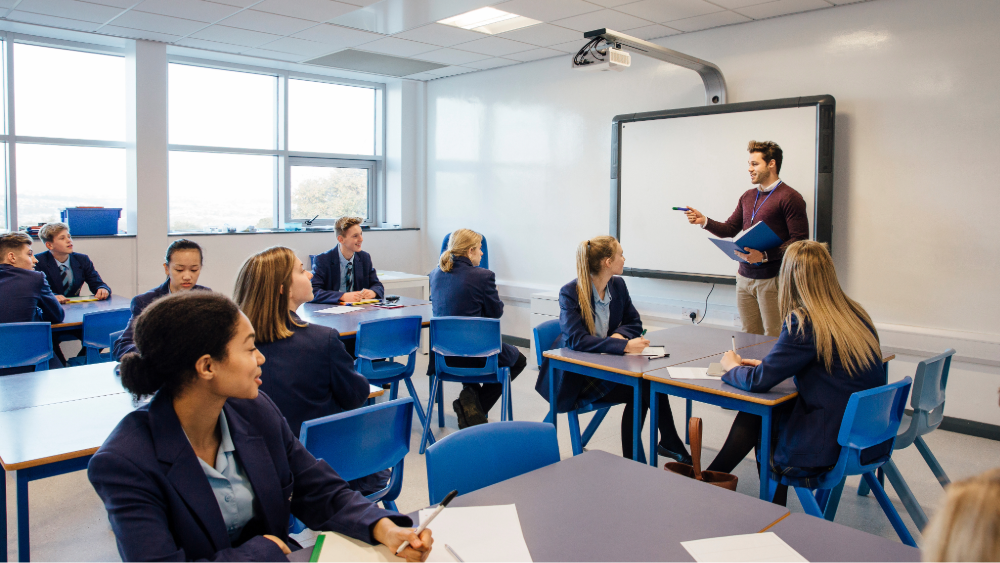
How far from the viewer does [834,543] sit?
1.44 m

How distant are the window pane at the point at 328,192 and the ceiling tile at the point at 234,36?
5.60 feet

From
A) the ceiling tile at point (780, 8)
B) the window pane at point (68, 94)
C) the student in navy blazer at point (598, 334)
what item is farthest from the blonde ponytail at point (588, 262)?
the window pane at point (68, 94)

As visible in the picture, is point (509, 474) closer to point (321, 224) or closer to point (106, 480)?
point (106, 480)

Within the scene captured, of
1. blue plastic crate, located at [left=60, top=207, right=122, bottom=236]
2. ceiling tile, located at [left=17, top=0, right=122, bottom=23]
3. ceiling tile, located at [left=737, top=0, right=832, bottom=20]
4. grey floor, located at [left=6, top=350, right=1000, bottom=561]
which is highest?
ceiling tile, located at [left=17, top=0, right=122, bottom=23]

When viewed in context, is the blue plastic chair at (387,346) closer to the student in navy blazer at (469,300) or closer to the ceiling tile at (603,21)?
the student in navy blazer at (469,300)

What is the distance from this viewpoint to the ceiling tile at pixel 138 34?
5660 millimetres

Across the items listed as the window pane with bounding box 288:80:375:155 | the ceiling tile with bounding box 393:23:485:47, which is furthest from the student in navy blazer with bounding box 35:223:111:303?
the ceiling tile with bounding box 393:23:485:47

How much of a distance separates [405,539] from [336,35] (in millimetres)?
5238

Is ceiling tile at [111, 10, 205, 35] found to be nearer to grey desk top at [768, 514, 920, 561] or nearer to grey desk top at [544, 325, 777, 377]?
grey desk top at [544, 325, 777, 377]

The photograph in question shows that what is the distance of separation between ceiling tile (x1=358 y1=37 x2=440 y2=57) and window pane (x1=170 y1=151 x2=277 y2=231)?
1894 millimetres

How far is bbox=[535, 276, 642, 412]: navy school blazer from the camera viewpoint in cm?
339

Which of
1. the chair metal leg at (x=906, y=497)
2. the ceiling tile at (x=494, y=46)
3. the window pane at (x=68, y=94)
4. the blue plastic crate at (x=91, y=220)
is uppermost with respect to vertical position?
the ceiling tile at (x=494, y=46)

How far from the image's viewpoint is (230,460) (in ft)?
4.88

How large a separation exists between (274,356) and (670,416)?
6.96 feet
